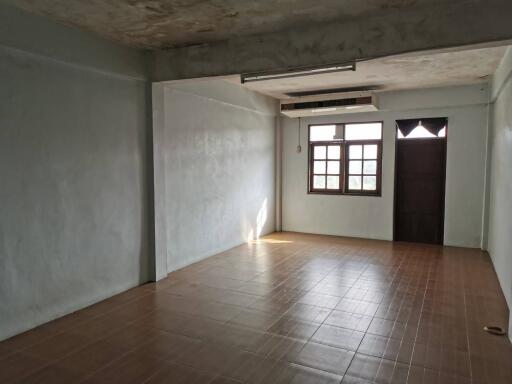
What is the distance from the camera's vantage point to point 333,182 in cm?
867

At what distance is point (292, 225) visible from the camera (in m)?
9.18

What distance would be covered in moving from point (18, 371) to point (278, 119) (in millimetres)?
7141

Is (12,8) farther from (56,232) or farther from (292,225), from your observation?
(292,225)

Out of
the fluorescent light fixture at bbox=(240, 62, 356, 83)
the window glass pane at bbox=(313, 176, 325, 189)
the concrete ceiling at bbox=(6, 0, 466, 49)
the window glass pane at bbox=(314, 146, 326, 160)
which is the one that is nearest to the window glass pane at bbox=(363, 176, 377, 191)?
the window glass pane at bbox=(313, 176, 325, 189)

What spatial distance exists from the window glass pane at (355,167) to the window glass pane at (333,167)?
0.87ft

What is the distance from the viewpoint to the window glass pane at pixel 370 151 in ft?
26.9

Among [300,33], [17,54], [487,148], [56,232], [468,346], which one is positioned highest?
[300,33]

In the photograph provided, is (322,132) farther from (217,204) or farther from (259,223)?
(217,204)

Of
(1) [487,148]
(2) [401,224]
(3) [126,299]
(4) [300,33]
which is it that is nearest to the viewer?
(4) [300,33]

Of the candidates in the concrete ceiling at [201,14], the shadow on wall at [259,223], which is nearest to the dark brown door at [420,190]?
the shadow on wall at [259,223]

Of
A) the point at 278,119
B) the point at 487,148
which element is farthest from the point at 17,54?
the point at 487,148

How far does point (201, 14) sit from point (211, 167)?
10.4 ft

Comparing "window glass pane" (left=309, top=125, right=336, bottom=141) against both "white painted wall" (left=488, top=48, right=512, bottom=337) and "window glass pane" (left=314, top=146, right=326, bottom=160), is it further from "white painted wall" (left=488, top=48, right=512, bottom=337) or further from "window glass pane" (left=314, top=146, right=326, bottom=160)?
"white painted wall" (left=488, top=48, right=512, bottom=337)

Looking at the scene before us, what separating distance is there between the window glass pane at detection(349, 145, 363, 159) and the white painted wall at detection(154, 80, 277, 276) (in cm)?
177
